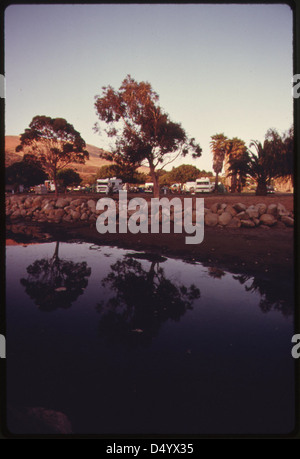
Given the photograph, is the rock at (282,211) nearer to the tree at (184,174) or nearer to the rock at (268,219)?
the rock at (268,219)

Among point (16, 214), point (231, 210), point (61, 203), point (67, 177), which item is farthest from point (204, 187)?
point (67, 177)

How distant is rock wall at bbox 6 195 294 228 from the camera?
1188cm

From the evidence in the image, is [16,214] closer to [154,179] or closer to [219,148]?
[154,179]

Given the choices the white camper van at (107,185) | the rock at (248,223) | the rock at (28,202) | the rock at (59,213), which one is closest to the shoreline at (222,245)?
the rock at (248,223)

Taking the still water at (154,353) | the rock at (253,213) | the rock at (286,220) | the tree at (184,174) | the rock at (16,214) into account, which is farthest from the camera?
the tree at (184,174)

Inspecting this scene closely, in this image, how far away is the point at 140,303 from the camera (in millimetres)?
4578

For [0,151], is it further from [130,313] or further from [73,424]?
[130,313]

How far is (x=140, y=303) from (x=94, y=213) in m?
13.5

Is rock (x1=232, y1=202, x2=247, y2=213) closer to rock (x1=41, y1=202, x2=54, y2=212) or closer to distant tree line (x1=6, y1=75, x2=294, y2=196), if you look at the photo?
distant tree line (x1=6, y1=75, x2=294, y2=196)

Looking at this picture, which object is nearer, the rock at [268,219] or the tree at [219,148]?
the rock at [268,219]

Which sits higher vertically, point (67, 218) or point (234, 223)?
point (67, 218)

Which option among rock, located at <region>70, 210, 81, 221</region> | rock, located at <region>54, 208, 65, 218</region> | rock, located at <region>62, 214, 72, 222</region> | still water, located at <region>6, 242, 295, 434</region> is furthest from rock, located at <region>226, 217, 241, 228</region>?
rock, located at <region>54, 208, 65, 218</region>

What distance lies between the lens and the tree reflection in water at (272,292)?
169 inches

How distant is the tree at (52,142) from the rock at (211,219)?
2406cm
